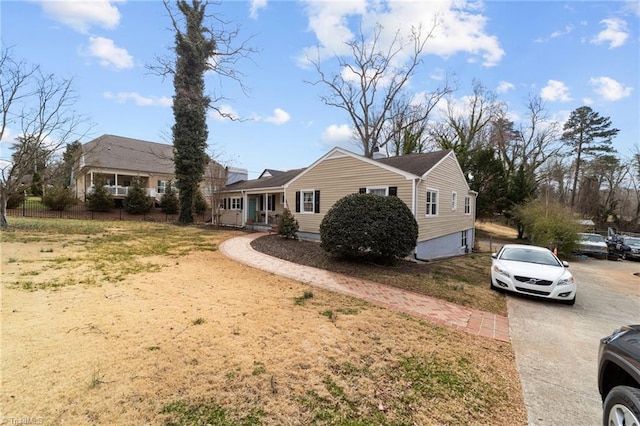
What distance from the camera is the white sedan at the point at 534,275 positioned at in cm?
687

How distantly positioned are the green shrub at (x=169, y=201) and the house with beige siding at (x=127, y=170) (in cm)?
120

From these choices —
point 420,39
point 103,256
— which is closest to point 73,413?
point 103,256

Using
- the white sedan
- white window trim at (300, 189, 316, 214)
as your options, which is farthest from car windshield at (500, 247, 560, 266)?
white window trim at (300, 189, 316, 214)

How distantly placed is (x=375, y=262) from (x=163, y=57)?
71.4 feet

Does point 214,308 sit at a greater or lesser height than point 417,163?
lesser

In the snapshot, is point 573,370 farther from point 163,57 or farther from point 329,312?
point 163,57

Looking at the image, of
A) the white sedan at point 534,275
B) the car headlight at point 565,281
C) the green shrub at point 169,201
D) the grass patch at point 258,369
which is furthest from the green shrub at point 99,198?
the car headlight at point 565,281

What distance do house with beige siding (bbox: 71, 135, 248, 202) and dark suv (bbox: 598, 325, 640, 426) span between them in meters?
24.2

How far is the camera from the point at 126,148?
30656mm

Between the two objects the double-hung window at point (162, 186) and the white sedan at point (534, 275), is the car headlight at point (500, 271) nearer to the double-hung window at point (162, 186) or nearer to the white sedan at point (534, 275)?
the white sedan at point (534, 275)

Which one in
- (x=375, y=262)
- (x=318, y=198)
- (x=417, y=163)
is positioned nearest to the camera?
(x=375, y=262)

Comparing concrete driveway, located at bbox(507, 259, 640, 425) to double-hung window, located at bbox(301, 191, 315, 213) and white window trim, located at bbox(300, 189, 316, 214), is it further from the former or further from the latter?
double-hung window, located at bbox(301, 191, 315, 213)

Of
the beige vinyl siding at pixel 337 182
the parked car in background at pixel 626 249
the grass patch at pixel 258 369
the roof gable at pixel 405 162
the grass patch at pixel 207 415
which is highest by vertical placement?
the roof gable at pixel 405 162

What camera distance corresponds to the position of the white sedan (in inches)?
271
